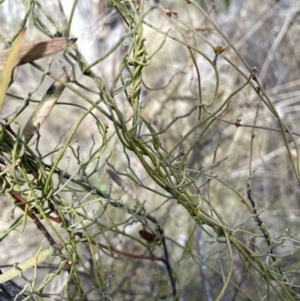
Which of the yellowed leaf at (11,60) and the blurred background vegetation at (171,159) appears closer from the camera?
the yellowed leaf at (11,60)

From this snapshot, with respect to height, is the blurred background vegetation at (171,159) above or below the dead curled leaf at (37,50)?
above

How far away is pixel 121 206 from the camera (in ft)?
2.42

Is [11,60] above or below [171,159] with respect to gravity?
below

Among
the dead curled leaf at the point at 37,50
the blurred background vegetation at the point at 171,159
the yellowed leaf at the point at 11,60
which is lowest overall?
the yellowed leaf at the point at 11,60

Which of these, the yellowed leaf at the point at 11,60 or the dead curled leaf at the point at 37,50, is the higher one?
the dead curled leaf at the point at 37,50

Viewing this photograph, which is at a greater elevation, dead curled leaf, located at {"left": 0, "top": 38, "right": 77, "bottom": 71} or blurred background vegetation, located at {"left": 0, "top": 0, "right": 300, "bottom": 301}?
blurred background vegetation, located at {"left": 0, "top": 0, "right": 300, "bottom": 301}

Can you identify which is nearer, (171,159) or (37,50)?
(37,50)

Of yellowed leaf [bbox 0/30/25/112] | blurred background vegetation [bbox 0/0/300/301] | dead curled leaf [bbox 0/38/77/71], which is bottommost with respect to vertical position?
yellowed leaf [bbox 0/30/25/112]

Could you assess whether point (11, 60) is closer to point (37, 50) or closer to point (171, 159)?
point (37, 50)

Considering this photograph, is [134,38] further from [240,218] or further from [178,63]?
[178,63]

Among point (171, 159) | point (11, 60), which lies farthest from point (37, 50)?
point (171, 159)

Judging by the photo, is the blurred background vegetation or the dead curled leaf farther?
the blurred background vegetation

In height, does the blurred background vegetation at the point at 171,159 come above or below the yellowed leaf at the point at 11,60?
above

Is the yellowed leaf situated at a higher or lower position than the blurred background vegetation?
lower
